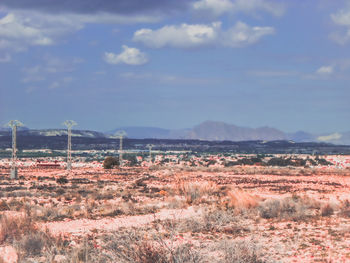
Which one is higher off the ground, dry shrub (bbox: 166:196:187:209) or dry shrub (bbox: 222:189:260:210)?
dry shrub (bbox: 222:189:260:210)

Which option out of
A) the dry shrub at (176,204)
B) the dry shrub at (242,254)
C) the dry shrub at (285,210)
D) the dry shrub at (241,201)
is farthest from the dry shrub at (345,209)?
the dry shrub at (242,254)

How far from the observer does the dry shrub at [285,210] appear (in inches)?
751

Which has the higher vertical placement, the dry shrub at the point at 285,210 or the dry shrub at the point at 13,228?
the dry shrub at the point at 13,228

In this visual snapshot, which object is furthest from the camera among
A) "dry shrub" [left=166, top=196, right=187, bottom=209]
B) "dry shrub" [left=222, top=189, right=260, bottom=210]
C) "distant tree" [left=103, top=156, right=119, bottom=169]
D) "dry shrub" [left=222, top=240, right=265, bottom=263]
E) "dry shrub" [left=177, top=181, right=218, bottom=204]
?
"distant tree" [left=103, top=156, right=119, bottom=169]

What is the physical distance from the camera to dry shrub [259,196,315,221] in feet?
62.6

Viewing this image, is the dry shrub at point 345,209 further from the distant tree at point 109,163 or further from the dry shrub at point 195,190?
the distant tree at point 109,163

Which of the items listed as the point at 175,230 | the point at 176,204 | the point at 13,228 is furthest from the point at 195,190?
the point at 175,230

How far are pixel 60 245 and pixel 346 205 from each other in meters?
13.6

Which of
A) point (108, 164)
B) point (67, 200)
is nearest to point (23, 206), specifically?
point (67, 200)

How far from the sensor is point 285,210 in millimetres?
20594

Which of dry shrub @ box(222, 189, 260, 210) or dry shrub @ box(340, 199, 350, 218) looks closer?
dry shrub @ box(340, 199, 350, 218)

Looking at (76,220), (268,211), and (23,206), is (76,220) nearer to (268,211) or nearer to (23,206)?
(23,206)

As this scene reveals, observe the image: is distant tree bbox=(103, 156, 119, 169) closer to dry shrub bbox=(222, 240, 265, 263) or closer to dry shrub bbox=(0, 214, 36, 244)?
dry shrub bbox=(0, 214, 36, 244)

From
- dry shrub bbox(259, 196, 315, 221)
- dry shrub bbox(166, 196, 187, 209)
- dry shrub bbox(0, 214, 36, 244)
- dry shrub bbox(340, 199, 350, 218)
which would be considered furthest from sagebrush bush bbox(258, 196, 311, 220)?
dry shrub bbox(0, 214, 36, 244)
